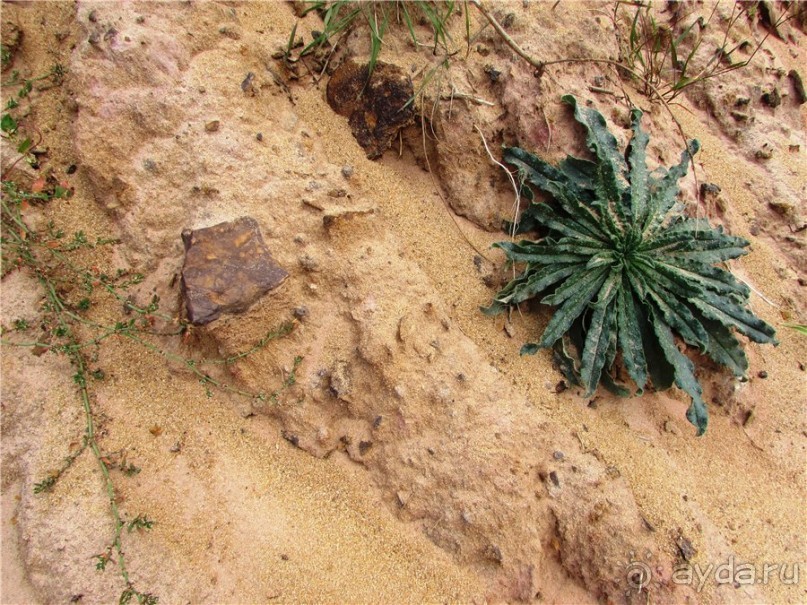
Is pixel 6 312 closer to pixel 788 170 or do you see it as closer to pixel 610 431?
pixel 610 431

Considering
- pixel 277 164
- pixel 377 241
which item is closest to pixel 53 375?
pixel 277 164

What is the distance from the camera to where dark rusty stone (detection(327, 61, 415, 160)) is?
2.59 metres

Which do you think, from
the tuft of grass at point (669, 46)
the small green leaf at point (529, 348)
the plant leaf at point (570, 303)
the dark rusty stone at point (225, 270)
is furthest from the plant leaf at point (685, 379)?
the dark rusty stone at point (225, 270)

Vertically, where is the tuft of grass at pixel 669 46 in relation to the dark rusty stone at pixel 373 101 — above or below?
above

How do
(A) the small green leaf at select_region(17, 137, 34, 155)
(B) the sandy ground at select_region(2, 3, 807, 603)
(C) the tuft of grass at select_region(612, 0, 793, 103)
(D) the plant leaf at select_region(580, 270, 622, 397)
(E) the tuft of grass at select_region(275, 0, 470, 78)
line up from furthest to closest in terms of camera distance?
(C) the tuft of grass at select_region(612, 0, 793, 103) < (E) the tuft of grass at select_region(275, 0, 470, 78) < (D) the plant leaf at select_region(580, 270, 622, 397) < (A) the small green leaf at select_region(17, 137, 34, 155) < (B) the sandy ground at select_region(2, 3, 807, 603)

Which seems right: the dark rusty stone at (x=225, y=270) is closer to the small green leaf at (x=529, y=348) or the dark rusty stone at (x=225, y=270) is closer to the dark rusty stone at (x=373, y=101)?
the dark rusty stone at (x=373, y=101)

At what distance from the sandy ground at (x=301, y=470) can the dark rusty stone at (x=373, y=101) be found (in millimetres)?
73

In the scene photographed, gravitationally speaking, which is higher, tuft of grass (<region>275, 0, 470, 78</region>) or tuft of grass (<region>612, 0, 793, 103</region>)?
tuft of grass (<region>612, 0, 793, 103</region>)

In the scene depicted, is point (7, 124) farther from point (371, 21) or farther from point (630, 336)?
point (630, 336)

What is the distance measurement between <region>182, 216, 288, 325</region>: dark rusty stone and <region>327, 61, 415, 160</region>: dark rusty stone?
850mm

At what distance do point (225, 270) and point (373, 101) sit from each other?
1.22 meters

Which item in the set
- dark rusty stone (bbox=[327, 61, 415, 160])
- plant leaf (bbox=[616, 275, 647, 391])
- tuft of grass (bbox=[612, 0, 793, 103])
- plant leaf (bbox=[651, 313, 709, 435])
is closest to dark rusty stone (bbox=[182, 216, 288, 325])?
dark rusty stone (bbox=[327, 61, 415, 160])

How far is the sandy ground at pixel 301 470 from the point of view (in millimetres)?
1956

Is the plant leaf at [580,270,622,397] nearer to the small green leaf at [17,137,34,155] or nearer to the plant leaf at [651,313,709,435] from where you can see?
the plant leaf at [651,313,709,435]
